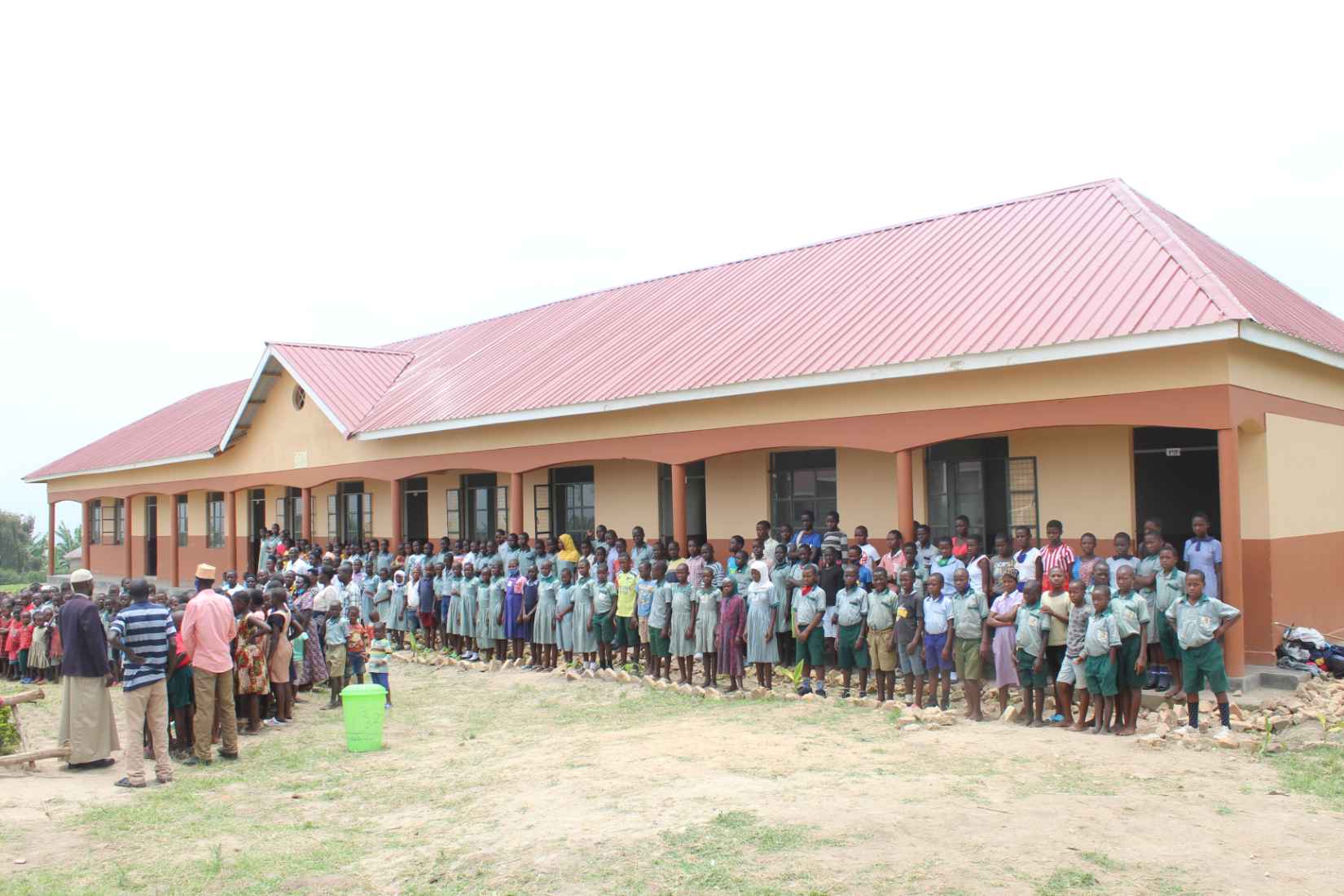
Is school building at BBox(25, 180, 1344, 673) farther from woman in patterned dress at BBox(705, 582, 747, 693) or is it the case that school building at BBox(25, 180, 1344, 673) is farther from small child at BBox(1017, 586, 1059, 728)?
woman in patterned dress at BBox(705, 582, 747, 693)

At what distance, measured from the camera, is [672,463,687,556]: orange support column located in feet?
47.3

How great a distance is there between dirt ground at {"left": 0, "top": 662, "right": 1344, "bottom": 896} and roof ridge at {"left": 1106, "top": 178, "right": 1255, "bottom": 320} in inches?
168

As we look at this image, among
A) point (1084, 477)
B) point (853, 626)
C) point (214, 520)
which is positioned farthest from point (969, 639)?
point (214, 520)

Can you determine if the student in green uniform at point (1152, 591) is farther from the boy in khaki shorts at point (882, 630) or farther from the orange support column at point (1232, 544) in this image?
the boy in khaki shorts at point (882, 630)

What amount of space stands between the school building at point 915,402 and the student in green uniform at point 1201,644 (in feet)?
4.05

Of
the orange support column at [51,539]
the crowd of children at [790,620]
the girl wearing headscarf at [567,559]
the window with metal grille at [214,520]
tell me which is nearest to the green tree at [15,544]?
the orange support column at [51,539]

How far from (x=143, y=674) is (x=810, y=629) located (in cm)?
616

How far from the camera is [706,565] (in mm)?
12844

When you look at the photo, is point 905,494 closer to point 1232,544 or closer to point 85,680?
point 1232,544

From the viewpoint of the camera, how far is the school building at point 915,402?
36.2 feet

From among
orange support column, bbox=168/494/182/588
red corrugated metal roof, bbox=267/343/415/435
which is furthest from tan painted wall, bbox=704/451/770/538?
orange support column, bbox=168/494/182/588

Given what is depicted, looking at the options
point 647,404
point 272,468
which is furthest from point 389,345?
point 647,404

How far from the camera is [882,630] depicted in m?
10.6

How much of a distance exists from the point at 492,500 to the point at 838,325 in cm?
895
